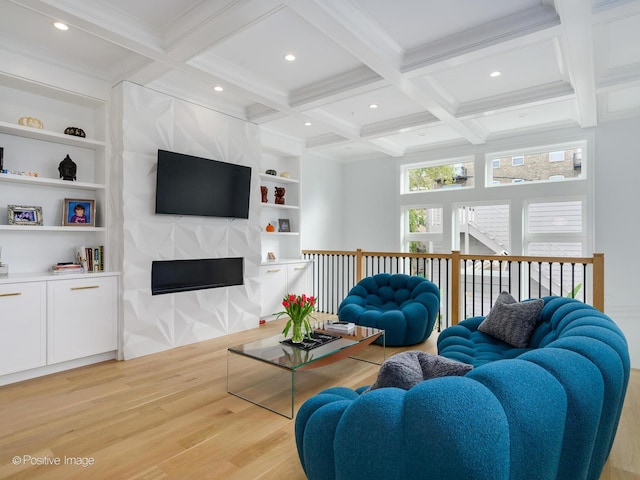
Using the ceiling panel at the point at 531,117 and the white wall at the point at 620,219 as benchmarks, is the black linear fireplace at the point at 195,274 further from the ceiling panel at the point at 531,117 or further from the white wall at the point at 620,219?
the white wall at the point at 620,219

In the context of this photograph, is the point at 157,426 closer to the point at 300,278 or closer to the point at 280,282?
the point at 280,282

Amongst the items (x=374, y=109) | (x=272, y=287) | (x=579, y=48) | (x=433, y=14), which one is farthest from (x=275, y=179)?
(x=579, y=48)

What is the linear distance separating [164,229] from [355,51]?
2.62 metres

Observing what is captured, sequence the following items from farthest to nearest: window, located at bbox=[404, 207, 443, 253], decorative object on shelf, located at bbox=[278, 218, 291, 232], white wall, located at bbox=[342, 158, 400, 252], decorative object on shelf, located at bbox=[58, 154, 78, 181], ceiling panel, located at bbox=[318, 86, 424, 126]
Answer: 1. white wall, located at bbox=[342, 158, 400, 252]
2. window, located at bbox=[404, 207, 443, 253]
3. decorative object on shelf, located at bbox=[278, 218, 291, 232]
4. ceiling panel, located at bbox=[318, 86, 424, 126]
5. decorative object on shelf, located at bbox=[58, 154, 78, 181]

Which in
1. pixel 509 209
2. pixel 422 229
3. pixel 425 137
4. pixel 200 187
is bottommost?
pixel 422 229

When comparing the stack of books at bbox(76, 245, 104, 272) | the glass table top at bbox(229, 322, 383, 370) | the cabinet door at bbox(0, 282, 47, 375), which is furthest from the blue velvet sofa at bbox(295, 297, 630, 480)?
the stack of books at bbox(76, 245, 104, 272)

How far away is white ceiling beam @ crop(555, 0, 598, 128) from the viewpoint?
2545 mm

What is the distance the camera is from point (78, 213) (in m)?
3.74

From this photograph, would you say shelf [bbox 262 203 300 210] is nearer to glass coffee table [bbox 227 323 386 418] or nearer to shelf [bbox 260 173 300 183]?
shelf [bbox 260 173 300 183]

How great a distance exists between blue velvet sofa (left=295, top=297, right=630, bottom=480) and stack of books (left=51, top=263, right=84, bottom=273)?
3234 mm

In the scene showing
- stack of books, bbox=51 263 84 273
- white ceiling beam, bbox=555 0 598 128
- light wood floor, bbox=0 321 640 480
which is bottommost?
light wood floor, bbox=0 321 640 480

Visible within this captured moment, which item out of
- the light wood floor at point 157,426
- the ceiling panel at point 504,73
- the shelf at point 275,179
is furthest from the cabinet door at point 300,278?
the ceiling panel at point 504,73

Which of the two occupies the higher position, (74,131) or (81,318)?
(74,131)

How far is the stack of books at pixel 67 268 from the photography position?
345cm
